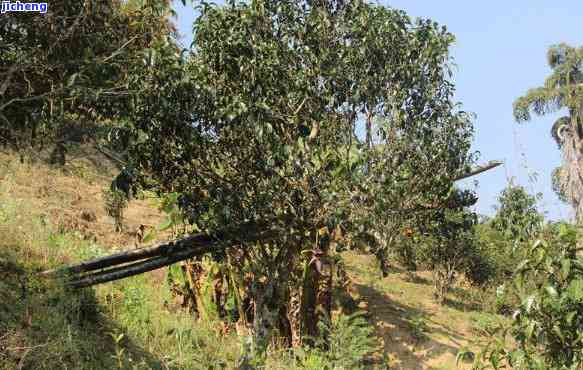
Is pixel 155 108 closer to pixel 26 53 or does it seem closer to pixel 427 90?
pixel 26 53

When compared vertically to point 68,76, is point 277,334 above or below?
below

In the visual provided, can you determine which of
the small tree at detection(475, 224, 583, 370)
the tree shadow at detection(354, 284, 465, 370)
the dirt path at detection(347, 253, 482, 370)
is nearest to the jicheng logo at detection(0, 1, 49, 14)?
the small tree at detection(475, 224, 583, 370)

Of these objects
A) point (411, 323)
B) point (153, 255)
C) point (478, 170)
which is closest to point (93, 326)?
point (153, 255)

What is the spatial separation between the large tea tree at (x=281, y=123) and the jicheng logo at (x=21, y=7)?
1250mm

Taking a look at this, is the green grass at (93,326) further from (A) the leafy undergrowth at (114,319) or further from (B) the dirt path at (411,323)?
(B) the dirt path at (411,323)

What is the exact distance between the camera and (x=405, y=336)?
13719mm

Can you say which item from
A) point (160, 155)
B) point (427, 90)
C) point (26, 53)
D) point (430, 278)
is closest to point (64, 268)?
point (160, 155)

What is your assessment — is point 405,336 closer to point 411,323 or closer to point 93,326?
point 411,323

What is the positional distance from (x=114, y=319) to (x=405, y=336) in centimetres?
650

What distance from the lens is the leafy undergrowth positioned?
25.3 feet

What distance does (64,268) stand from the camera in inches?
342

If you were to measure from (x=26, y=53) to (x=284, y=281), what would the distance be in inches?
184

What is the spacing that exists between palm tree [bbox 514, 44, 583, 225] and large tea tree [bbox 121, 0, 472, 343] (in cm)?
2453

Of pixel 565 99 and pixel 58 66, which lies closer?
pixel 58 66
